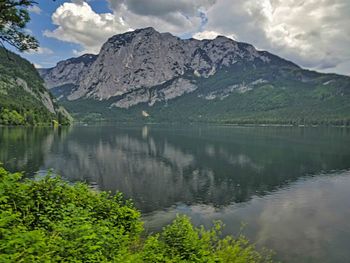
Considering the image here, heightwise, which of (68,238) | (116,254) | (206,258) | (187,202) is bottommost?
(187,202)

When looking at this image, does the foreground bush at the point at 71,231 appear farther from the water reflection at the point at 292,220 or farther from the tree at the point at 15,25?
the water reflection at the point at 292,220

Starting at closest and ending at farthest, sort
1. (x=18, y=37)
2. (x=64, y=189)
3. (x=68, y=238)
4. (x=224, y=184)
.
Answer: (x=68, y=238) < (x=64, y=189) < (x=18, y=37) < (x=224, y=184)

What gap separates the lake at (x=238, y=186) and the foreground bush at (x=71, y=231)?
64.0ft

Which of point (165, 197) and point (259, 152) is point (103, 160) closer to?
point (165, 197)

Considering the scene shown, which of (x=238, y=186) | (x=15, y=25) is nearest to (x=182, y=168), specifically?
(x=238, y=186)

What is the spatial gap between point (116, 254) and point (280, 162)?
100115 mm

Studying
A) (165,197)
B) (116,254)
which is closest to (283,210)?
(165,197)

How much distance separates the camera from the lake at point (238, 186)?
144ft

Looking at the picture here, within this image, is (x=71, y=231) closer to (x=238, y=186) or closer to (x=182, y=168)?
(x=238, y=186)

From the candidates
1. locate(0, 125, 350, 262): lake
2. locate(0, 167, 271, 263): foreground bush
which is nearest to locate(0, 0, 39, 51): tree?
locate(0, 167, 271, 263): foreground bush

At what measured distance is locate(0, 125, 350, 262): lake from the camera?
43.8 meters

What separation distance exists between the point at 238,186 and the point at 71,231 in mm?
64421

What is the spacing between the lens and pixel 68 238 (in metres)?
11.8

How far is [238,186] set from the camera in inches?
2869
